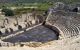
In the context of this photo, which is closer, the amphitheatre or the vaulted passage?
the amphitheatre

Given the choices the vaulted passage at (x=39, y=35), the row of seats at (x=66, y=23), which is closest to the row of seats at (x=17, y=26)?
the vaulted passage at (x=39, y=35)

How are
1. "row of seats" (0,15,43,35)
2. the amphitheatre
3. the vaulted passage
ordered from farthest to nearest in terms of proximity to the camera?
"row of seats" (0,15,43,35), the vaulted passage, the amphitheatre

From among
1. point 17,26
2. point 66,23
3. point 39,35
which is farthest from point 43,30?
point 17,26

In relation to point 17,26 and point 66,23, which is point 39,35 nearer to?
point 66,23

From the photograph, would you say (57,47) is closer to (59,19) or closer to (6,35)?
(6,35)

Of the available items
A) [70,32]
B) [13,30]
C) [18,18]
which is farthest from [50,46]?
[18,18]

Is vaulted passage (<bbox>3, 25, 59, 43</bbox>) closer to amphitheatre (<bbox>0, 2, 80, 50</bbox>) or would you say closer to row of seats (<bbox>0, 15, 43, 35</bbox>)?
amphitheatre (<bbox>0, 2, 80, 50</bbox>)

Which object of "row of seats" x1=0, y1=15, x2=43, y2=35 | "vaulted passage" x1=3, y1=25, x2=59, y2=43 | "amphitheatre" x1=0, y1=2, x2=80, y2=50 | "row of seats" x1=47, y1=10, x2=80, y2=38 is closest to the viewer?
"amphitheatre" x1=0, y1=2, x2=80, y2=50

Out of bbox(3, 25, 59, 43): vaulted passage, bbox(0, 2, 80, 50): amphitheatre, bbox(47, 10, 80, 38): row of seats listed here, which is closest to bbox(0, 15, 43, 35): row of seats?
bbox(0, 2, 80, 50): amphitheatre
